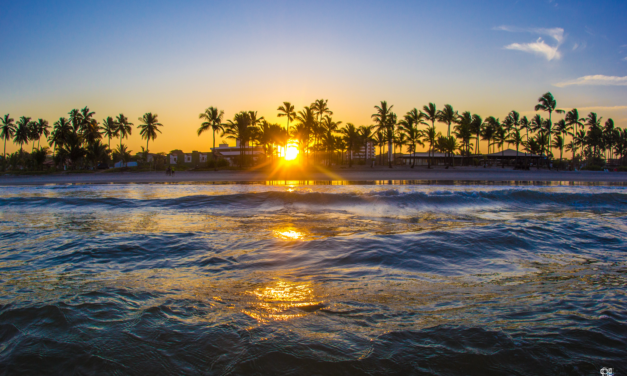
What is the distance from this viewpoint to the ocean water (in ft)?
7.45

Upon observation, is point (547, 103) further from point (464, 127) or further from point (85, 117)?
point (85, 117)

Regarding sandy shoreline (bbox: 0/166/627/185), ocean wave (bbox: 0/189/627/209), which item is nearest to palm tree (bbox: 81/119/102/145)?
sandy shoreline (bbox: 0/166/627/185)

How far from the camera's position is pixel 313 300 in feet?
10.8

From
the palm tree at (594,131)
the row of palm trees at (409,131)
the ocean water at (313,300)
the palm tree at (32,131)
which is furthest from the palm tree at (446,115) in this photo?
the palm tree at (32,131)

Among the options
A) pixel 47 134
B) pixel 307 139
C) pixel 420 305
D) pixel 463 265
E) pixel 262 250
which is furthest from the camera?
pixel 47 134

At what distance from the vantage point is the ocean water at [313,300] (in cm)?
227

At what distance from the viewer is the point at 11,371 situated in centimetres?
217

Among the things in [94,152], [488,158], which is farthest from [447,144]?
[94,152]

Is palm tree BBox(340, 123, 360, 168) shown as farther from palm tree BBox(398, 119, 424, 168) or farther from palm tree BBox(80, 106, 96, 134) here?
palm tree BBox(80, 106, 96, 134)

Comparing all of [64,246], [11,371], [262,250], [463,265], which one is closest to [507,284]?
[463,265]

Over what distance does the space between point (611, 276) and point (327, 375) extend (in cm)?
Result: 406

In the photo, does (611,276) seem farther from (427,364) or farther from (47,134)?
(47,134)

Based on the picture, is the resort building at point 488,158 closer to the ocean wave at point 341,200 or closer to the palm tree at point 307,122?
the palm tree at point 307,122

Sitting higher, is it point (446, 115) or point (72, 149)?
point (446, 115)
